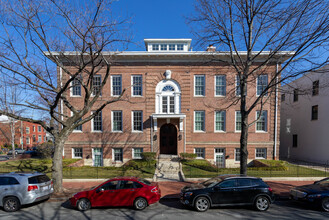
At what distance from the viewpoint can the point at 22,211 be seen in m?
7.56

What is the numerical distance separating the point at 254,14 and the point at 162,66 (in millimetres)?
10682

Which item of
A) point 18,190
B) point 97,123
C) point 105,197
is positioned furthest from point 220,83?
point 18,190

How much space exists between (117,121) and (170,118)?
19.3 ft

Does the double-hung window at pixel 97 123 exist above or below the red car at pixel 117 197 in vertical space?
above

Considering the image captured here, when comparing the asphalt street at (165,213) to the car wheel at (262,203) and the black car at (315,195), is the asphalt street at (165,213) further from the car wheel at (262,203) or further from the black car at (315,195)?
the black car at (315,195)

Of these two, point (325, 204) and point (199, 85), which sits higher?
point (199, 85)

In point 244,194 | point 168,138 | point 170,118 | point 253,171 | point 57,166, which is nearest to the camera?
point 244,194

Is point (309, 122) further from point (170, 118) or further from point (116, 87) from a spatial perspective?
point (116, 87)

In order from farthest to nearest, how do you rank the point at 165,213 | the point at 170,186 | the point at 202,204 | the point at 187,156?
the point at 187,156 → the point at 170,186 → the point at 202,204 → the point at 165,213

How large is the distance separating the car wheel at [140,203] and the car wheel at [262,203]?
4899 millimetres

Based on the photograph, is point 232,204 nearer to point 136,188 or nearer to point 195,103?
point 136,188

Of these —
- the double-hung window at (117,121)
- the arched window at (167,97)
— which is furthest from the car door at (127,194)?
the double-hung window at (117,121)

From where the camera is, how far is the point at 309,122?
66.3 ft

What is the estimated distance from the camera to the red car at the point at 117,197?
24.9ft
